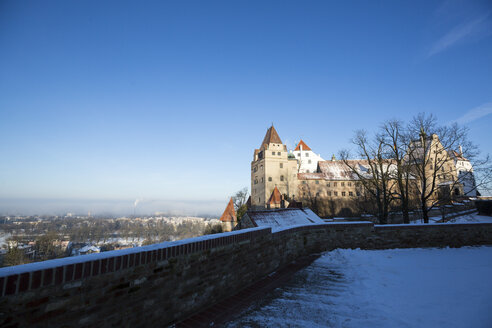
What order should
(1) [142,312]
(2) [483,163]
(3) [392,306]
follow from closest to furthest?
(1) [142,312]
(3) [392,306]
(2) [483,163]

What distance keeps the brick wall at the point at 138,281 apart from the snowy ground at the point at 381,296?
32.4 inches

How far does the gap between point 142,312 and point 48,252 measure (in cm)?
6834

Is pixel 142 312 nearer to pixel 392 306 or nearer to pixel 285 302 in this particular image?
pixel 285 302

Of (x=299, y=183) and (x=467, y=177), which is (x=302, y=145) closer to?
(x=299, y=183)

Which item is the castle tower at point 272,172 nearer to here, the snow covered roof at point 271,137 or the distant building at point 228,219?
the snow covered roof at point 271,137

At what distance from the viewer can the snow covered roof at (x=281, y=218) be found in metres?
13.0

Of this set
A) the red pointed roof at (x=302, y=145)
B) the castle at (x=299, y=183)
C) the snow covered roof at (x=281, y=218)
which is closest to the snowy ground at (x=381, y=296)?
the snow covered roof at (x=281, y=218)

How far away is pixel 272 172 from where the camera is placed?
4788cm

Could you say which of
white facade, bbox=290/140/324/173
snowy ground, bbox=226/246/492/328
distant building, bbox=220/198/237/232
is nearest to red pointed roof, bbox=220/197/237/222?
distant building, bbox=220/198/237/232

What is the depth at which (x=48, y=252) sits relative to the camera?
173ft

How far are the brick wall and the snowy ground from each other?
824 mm

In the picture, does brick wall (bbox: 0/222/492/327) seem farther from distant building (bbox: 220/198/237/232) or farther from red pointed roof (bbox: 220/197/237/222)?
red pointed roof (bbox: 220/197/237/222)

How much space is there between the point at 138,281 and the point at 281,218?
11527 millimetres

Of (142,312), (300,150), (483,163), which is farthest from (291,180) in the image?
(142,312)
